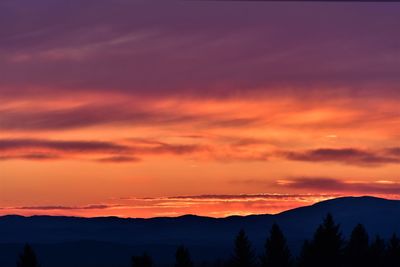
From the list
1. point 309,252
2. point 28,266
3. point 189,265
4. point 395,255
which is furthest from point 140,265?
point 395,255

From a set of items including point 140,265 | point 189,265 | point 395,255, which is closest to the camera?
point 140,265

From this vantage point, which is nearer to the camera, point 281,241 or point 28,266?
point 28,266

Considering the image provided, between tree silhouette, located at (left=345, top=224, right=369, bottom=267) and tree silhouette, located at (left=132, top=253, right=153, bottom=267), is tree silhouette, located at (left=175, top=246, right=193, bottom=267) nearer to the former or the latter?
tree silhouette, located at (left=132, top=253, right=153, bottom=267)

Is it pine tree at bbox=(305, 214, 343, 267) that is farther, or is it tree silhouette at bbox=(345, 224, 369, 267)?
tree silhouette at bbox=(345, 224, 369, 267)

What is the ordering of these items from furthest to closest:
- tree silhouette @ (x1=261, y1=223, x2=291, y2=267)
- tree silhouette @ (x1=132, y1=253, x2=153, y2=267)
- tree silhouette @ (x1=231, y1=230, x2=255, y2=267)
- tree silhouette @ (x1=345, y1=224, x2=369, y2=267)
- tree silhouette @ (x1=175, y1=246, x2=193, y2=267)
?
1. tree silhouette @ (x1=345, y1=224, x2=369, y2=267)
2. tree silhouette @ (x1=231, y1=230, x2=255, y2=267)
3. tree silhouette @ (x1=261, y1=223, x2=291, y2=267)
4. tree silhouette @ (x1=175, y1=246, x2=193, y2=267)
5. tree silhouette @ (x1=132, y1=253, x2=153, y2=267)

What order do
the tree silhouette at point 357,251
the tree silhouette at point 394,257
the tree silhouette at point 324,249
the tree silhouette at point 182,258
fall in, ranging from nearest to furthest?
1. the tree silhouette at point 182,258
2. the tree silhouette at point 324,249
3. the tree silhouette at point 394,257
4. the tree silhouette at point 357,251

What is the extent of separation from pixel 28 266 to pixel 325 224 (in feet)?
111

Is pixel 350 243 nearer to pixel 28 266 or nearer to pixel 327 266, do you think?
pixel 327 266

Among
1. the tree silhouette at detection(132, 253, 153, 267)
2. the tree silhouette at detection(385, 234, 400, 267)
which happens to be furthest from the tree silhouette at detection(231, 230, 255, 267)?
the tree silhouette at detection(385, 234, 400, 267)

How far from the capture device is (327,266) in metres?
88.6

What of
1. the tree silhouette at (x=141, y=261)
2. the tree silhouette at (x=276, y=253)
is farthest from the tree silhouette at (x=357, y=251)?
the tree silhouette at (x=141, y=261)

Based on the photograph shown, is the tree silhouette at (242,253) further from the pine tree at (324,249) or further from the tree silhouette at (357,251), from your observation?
the tree silhouette at (357,251)

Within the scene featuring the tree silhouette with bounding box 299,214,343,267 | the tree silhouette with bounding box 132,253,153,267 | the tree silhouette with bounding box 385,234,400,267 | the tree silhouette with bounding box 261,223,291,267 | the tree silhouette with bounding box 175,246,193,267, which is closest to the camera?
the tree silhouette with bounding box 132,253,153,267

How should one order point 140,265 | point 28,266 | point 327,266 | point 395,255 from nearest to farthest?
point 28,266, point 140,265, point 327,266, point 395,255
